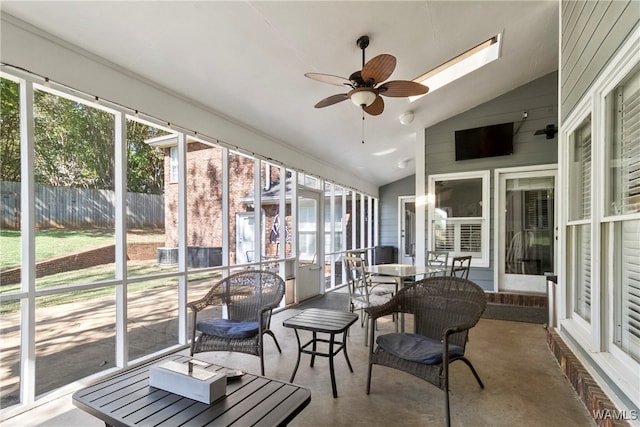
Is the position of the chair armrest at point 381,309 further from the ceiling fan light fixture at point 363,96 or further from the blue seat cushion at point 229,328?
the ceiling fan light fixture at point 363,96

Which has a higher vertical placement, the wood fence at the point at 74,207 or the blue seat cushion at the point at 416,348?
the wood fence at the point at 74,207

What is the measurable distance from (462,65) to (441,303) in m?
3.51

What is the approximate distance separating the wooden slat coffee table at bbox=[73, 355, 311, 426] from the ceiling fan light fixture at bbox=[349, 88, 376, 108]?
226cm

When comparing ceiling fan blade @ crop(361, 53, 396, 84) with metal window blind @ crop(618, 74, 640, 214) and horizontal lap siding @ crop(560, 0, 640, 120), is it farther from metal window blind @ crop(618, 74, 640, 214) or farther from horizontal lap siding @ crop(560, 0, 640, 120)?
metal window blind @ crop(618, 74, 640, 214)

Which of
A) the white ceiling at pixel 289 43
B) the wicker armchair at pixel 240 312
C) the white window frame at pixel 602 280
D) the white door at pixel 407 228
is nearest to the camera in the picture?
the white window frame at pixel 602 280

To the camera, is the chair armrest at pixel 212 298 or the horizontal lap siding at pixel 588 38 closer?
the horizontal lap siding at pixel 588 38

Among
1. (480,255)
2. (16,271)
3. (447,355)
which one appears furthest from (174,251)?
(480,255)

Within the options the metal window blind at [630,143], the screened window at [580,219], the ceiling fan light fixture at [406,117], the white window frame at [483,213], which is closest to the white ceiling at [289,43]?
the ceiling fan light fixture at [406,117]

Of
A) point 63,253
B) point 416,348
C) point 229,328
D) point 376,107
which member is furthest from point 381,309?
point 63,253

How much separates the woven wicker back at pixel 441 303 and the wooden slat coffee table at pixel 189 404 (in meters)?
1.45

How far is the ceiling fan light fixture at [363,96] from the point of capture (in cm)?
274

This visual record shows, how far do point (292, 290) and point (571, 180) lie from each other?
13.3ft

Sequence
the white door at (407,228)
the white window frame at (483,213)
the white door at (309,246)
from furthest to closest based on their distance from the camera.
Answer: the white door at (407,228)
the white door at (309,246)
the white window frame at (483,213)

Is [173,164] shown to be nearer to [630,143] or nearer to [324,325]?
[324,325]
